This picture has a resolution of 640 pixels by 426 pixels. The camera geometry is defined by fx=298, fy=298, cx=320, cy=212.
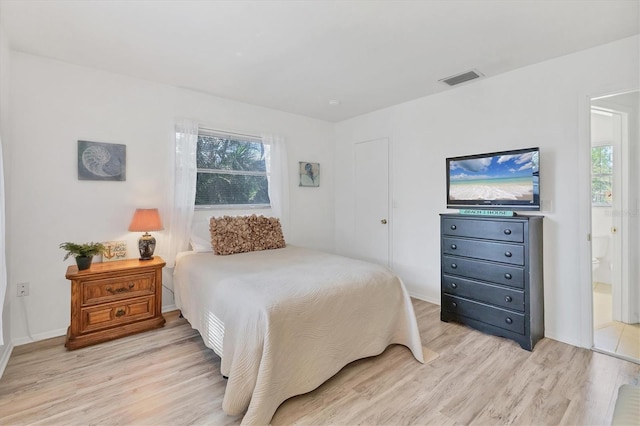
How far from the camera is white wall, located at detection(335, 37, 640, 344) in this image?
2.49m

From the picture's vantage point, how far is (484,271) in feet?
8.94

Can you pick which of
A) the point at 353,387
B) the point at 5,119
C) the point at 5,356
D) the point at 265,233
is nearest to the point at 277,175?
the point at 265,233

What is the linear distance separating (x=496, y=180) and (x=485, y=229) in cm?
51

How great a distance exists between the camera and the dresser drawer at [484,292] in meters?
2.52

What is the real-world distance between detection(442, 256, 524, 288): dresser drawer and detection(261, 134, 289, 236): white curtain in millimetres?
2133

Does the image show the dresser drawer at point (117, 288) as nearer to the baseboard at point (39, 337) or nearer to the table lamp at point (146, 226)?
the table lamp at point (146, 226)

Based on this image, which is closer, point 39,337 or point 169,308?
point 39,337

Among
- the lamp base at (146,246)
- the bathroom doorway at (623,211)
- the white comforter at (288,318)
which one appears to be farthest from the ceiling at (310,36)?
the white comforter at (288,318)

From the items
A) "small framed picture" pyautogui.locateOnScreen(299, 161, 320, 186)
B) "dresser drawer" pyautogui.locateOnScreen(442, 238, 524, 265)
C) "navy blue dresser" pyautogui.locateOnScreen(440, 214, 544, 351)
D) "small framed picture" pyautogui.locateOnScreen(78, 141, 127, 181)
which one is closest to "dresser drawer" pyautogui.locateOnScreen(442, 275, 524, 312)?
"navy blue dresser" pyautogui.locateOnScreen(440, 214, 544, 351)

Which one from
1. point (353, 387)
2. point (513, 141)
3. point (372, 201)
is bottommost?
point (353, 387)

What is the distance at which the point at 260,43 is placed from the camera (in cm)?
236

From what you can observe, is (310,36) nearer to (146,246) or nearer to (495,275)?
(146,246)

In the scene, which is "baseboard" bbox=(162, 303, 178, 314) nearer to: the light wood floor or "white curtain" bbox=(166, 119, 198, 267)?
"white curtain" bbox=(166, 119, 198, 267)

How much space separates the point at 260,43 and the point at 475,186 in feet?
7.83
